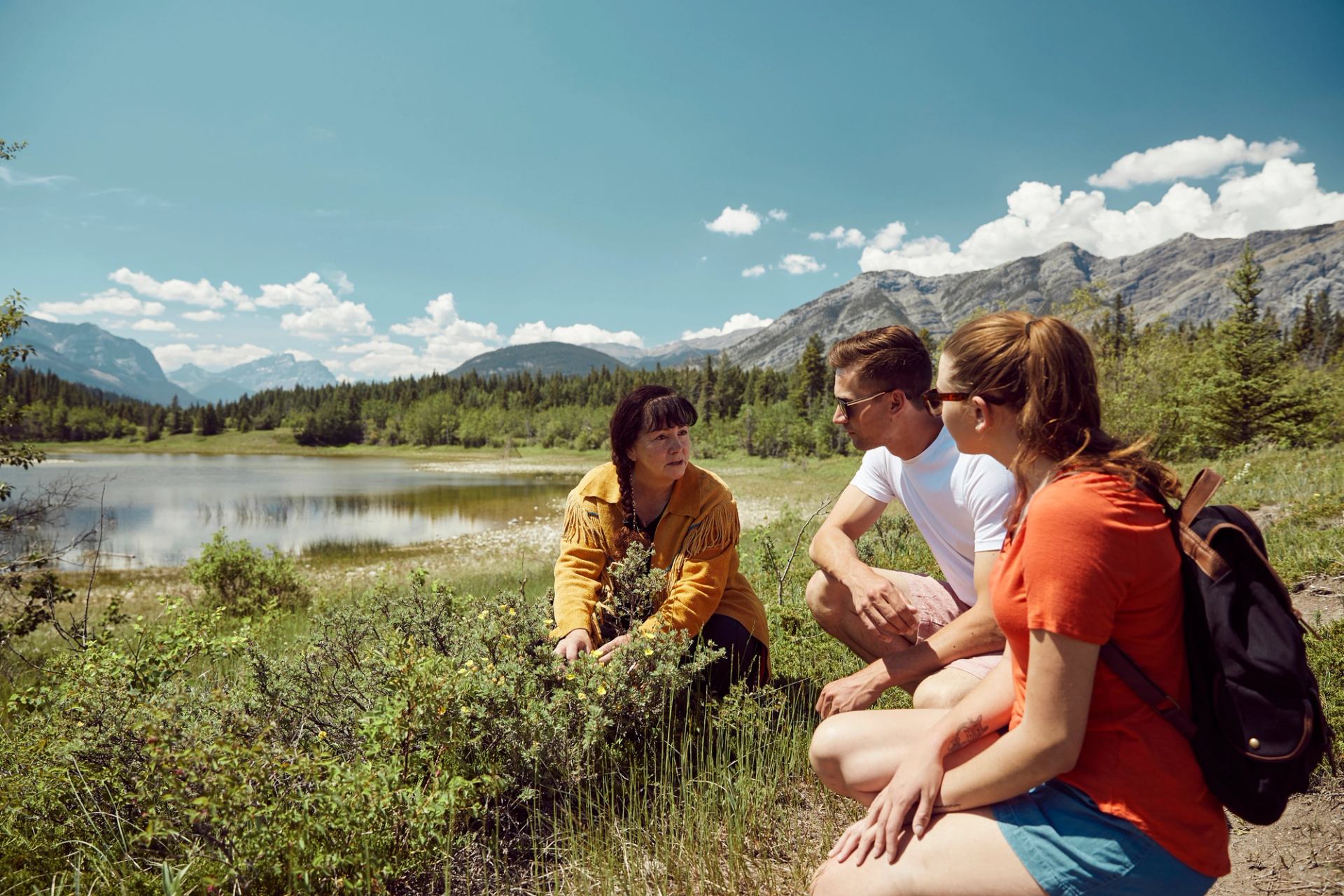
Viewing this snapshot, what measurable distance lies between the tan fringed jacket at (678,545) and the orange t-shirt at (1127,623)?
2.16 meters

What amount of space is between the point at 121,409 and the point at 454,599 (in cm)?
15948

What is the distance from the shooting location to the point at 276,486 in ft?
136

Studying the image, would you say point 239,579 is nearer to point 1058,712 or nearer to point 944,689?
point 944,689

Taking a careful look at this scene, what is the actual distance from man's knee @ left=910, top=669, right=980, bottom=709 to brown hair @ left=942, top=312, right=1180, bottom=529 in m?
1.06

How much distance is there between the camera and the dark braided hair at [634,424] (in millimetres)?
3701

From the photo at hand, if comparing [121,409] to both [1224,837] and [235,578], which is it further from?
[1224,837]

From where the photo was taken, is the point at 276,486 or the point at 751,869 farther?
the point at 276,486

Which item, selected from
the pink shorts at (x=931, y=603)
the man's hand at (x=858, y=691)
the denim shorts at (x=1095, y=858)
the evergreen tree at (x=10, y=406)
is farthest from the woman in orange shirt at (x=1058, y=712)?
the evergreen tree at (x=10, y=406)

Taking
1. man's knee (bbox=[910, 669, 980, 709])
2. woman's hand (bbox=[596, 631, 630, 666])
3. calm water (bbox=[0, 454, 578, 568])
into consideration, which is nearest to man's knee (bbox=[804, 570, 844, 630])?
Result: man's knee (bbox=[910, 669, 980, 709])

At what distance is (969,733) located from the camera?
1.97 metres

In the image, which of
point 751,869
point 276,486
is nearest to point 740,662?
point 751,869

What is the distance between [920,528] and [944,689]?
987mm

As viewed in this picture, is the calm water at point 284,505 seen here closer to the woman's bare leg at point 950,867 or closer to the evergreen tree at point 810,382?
the woman's bare leg at point 950,867

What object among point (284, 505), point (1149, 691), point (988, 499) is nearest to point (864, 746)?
point (1149, 691)
